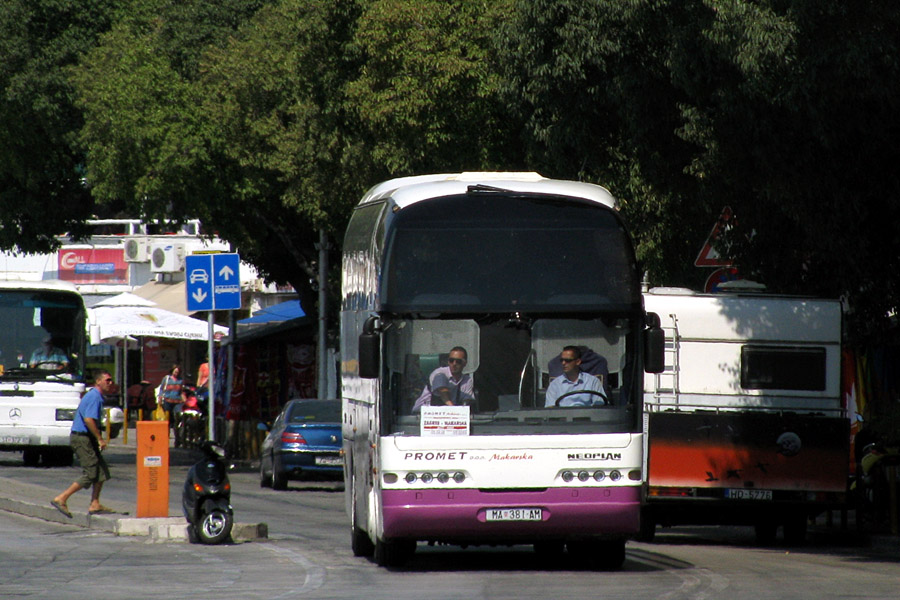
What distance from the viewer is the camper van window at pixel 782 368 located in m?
18.7

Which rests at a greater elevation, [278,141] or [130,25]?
[130,25]

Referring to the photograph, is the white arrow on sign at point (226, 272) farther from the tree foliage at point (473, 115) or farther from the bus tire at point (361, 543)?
the bus tire at point (361, 543)

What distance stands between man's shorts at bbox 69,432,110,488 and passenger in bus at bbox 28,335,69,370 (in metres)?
11.0

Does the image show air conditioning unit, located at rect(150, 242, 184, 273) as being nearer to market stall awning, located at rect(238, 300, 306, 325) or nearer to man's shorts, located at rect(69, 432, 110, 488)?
market stall awning, located at rect(238, 300, 306, 325)

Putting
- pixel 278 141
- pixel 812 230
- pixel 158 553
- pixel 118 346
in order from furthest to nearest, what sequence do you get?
pixel 118 346
pixel 278 141
pixel 812 230
pixel 158 553

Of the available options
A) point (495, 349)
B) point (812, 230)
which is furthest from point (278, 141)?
point (495, 349)

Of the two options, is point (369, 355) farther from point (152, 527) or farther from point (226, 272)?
point (226, 272)

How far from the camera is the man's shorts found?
2020 centimetres

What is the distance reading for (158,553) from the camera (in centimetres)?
1639

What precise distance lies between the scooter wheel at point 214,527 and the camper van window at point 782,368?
19.4 ft

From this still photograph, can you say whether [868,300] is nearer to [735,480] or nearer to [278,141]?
[735,480]

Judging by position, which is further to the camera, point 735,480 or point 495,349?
point 735,480

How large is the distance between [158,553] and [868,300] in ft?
28.8

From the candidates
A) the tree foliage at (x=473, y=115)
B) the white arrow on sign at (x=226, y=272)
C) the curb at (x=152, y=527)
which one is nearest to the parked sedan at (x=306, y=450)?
the white arrow on sign at (x=226, y=272)
